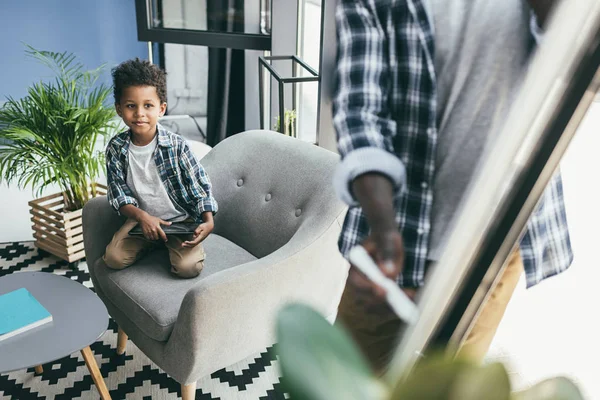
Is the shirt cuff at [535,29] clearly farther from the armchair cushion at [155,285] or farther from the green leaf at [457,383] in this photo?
the armchair cushion at [155,285]

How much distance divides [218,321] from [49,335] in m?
0.45

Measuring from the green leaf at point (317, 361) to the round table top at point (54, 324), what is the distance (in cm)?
111

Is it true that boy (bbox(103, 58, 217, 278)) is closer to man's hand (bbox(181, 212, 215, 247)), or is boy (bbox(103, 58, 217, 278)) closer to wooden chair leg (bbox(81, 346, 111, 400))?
man's hand (bbox(181, 212, 215, 247))

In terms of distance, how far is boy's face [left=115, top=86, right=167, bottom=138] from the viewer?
58.5 inches

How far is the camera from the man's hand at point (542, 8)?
0.40 metres

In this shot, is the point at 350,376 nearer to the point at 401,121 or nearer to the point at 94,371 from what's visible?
the point at 401,121

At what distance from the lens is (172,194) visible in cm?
163

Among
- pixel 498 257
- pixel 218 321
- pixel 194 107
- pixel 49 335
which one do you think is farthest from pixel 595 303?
pixel 194 107

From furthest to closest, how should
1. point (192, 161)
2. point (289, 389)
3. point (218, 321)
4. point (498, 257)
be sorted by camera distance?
point (192, 161), point (218, 321), point (498, 257), point (289, 389)

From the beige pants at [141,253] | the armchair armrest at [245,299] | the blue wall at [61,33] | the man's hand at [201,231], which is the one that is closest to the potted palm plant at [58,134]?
the beige pants at [141,253]

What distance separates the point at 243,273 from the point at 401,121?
90cm

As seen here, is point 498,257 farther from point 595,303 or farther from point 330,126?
point 330,126

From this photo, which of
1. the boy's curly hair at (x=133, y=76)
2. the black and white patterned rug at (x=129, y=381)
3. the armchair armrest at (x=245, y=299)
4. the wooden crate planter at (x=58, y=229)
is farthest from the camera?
the wooden crate planter at (x=58, y=229)

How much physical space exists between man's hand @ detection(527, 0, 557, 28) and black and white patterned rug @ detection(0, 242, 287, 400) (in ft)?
4.23
